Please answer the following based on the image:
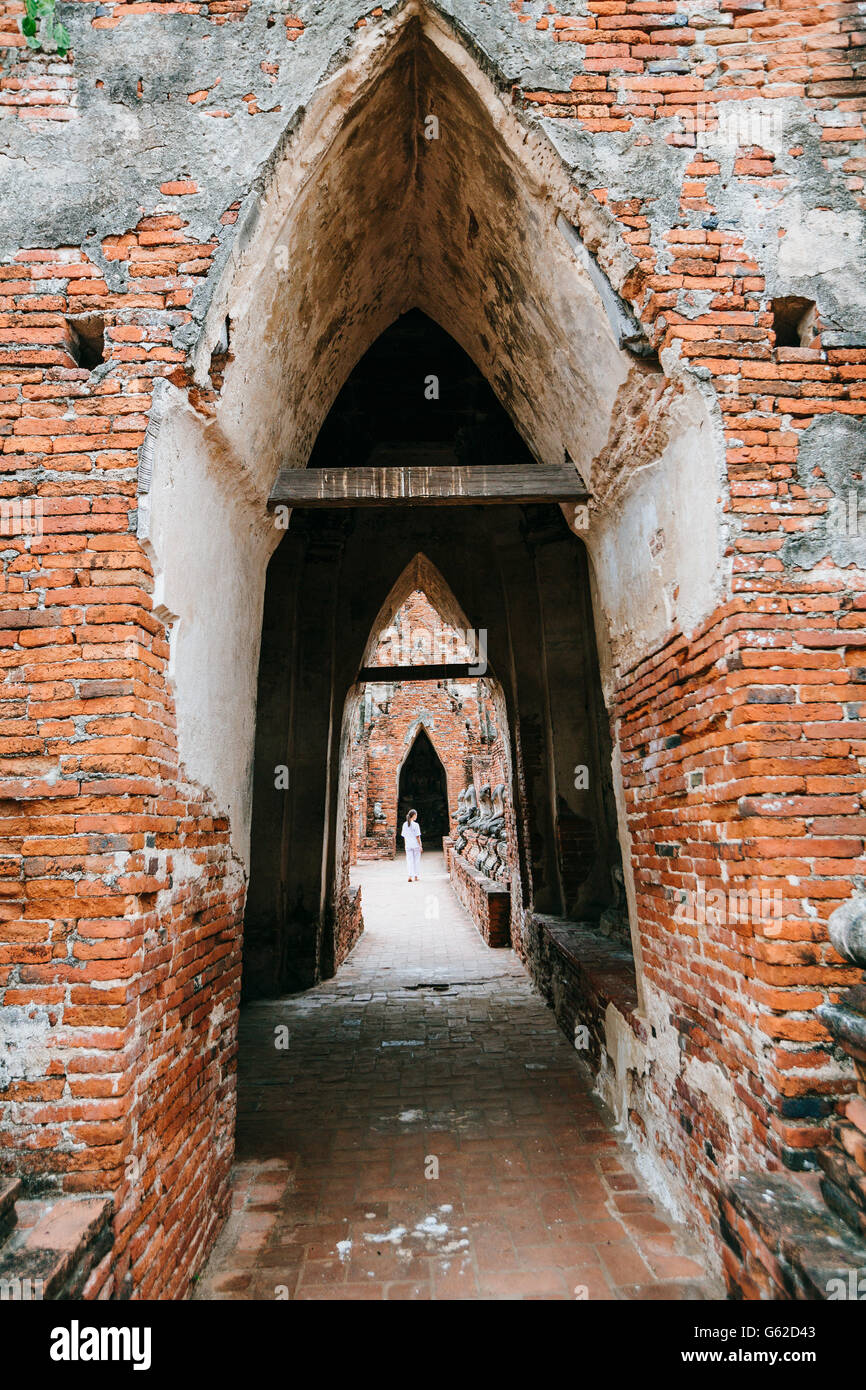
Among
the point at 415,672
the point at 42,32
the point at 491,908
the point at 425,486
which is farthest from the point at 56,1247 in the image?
the point at 491,908

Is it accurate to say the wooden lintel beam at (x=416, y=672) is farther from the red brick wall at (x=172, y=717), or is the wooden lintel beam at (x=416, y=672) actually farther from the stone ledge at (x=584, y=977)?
the red brick wall at (x=172, y=717)

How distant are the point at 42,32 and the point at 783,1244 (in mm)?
5724

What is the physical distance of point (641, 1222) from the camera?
11.2ft

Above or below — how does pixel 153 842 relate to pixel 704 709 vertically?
below

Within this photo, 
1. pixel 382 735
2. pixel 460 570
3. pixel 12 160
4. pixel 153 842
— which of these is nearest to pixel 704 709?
pixel 153 842

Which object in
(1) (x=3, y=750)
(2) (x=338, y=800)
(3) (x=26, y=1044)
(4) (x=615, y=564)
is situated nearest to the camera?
(3) (x=26, y=1044)

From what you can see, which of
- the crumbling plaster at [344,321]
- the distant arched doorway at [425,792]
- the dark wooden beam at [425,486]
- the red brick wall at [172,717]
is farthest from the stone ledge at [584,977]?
the distant arched doorway at [425,792]

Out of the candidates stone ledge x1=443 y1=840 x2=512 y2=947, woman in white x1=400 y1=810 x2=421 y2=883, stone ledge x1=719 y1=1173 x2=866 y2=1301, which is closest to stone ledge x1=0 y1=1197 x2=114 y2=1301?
stone ledge x1=719 y1=1173 x2=866 y2=1301

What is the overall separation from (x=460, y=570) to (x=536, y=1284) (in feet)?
24.2

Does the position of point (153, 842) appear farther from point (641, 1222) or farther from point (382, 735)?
point (382, 735)

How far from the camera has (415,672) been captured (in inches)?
393

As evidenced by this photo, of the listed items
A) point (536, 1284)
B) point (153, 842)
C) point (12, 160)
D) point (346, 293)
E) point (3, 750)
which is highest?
point (346, 293)

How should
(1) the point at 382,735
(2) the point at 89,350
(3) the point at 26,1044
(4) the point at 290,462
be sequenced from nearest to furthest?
(3) the point at 26,1044, (2) the point at 89,350, (4) the point at 290,462, (1) the point at 382,735

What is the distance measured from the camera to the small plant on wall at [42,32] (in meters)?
3.37
